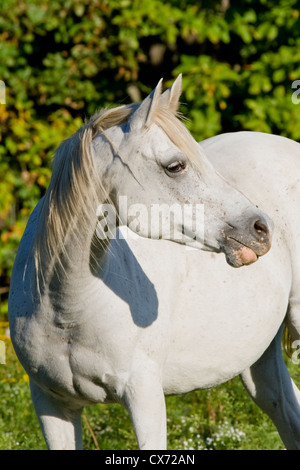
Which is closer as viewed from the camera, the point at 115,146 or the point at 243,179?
the point at 115,146

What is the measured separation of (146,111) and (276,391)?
6.06ft

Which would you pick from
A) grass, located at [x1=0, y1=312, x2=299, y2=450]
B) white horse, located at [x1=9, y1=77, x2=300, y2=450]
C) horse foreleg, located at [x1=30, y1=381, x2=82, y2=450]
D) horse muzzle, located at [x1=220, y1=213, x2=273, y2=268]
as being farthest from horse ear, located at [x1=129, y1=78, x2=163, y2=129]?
grass, located at [x1=0, y1=312, x2=299, y2=450]

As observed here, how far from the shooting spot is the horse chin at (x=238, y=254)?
2.36 metres

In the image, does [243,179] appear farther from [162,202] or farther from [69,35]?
[69,35]

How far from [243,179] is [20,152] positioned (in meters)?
4.19

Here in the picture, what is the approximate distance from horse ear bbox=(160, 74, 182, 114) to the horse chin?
0.52 m

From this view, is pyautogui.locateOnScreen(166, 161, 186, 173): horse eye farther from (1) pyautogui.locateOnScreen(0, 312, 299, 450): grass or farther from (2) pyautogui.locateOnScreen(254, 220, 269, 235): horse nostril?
(1) pyautogui.locateOnScreen(0, 312, 299, 450): grass

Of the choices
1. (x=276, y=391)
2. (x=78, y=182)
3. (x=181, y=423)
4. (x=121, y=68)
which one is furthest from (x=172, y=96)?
(x=121, y=68)

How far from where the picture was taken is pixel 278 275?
3191 millimetres

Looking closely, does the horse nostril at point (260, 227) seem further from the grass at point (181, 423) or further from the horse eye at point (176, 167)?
the grass at point (181, 423)

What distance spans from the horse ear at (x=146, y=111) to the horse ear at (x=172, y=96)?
0.09 meters

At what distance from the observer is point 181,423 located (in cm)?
422

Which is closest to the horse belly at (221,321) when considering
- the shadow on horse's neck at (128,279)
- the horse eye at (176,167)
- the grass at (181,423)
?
the shadow on horse's neck at (128,279)

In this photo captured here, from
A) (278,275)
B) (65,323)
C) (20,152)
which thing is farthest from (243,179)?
(20,152)
